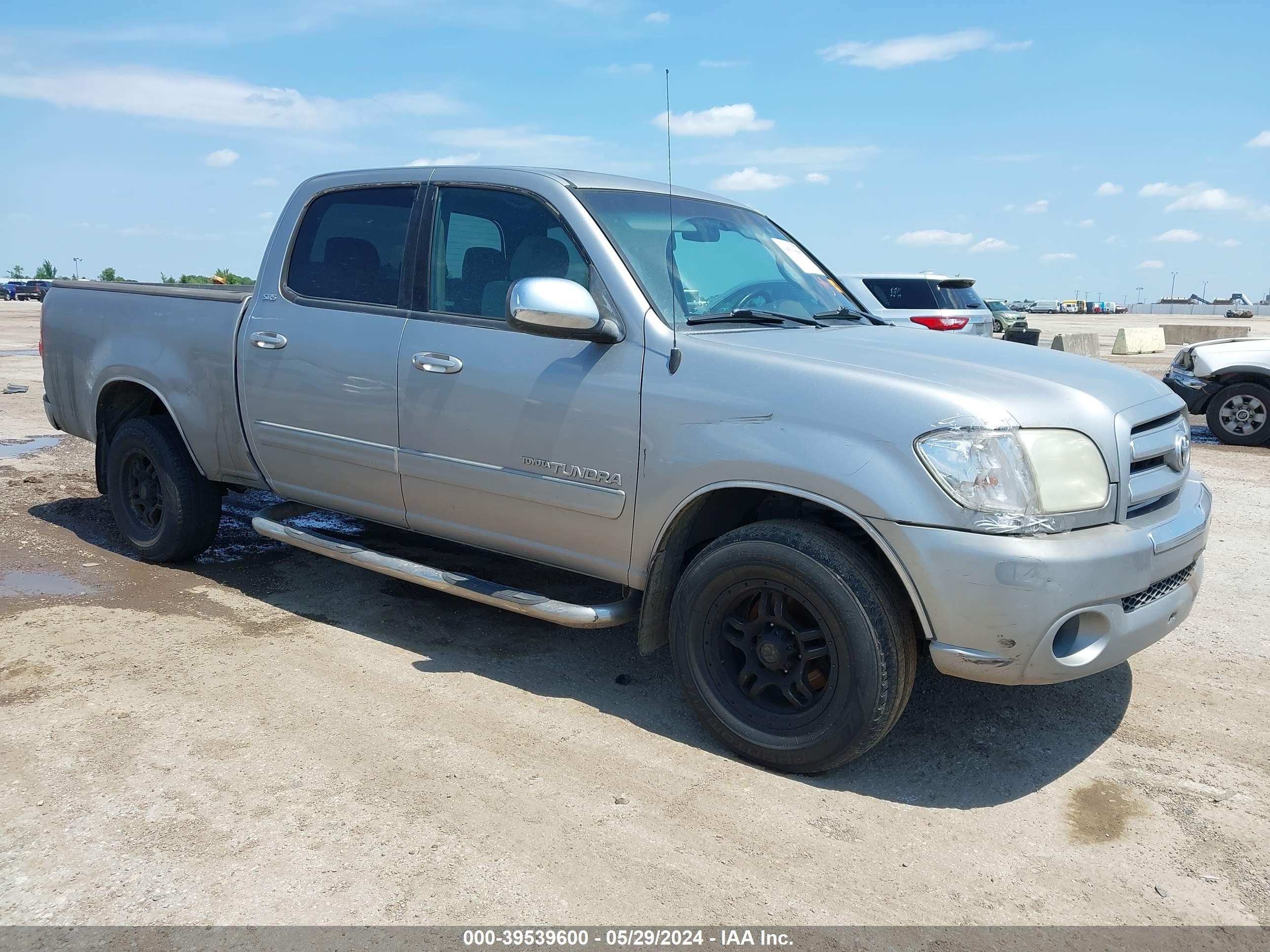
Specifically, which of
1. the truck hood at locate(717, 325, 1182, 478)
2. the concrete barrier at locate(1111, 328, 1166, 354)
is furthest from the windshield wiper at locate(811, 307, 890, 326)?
the concrete barrier at locate(1111, 328, 1166, 354)

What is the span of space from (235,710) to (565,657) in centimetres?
137

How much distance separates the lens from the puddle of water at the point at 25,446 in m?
8.72

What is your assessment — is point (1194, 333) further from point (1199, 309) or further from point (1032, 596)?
point (1199, 309)

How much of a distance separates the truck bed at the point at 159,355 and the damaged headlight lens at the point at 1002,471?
3.43 meters

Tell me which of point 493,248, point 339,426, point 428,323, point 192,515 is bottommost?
point 192,515

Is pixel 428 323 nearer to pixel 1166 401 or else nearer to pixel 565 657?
pixel 565 657

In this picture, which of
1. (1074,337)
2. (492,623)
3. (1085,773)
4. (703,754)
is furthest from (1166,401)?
(1074,337)

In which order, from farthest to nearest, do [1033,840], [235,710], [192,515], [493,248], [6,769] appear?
[192,515], [493,248], [235,710], [6,769], [1033,840]

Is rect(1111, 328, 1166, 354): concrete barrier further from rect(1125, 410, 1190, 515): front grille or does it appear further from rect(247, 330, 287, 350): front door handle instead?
rect(247, 330, 287, 350): front door handle

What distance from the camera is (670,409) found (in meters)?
3.55

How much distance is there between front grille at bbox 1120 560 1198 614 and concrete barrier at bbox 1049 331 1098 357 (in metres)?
19.8

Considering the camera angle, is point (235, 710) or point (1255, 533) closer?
point (235, 710)

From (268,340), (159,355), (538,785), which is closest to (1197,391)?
(268,340)

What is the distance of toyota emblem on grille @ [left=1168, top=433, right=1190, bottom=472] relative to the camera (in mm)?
3564
